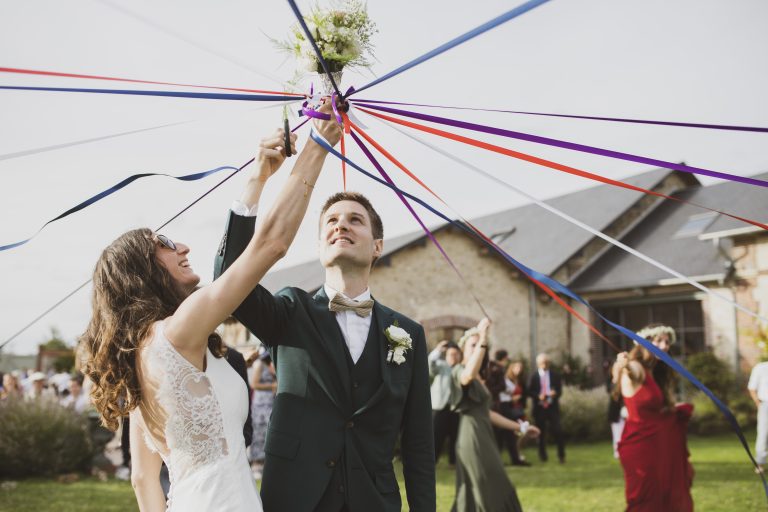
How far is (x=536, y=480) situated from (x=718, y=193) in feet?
51.4

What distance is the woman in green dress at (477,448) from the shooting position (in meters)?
5.86

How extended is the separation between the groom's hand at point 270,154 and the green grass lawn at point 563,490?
6779 mm

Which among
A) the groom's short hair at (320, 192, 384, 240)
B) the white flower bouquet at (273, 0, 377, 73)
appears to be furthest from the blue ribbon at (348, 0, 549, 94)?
the groom's short hair at (320, 192, 384, 240)

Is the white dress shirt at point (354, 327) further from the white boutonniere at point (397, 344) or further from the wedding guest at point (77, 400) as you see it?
the wedding guest at point (77, 400)

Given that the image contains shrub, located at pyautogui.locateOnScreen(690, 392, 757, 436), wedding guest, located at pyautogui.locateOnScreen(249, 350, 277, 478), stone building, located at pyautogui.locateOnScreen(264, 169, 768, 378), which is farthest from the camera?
stone building, located at pyautogui.locateOnScreen(264, 169, 768, 378)

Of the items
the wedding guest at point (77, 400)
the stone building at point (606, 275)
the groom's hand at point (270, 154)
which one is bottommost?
the wedding guest at point (77, 400)

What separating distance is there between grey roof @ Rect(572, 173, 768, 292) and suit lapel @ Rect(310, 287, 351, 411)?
18011 millimetres

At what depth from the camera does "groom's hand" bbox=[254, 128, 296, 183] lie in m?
2.05

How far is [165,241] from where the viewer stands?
2375 millimetres

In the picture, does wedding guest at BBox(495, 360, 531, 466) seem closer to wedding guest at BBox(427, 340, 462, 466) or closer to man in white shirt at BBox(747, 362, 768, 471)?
wedding guest at BBox(427, 340, 462, 466)

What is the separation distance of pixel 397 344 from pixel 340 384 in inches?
12.8

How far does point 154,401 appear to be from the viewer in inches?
82.9

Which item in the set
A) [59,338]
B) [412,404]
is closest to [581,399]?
[412,404]

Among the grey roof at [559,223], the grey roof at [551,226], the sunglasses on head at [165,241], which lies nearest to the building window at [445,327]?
the grey roof at [551,226]
